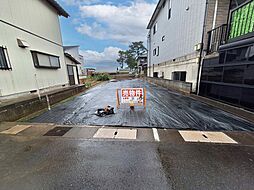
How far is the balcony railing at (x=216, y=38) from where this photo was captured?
5.50 meters

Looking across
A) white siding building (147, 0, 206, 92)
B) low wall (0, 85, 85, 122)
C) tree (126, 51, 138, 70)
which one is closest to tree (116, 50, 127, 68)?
tree (126, 51, 138, 70)

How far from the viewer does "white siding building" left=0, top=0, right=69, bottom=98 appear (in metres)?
4.65

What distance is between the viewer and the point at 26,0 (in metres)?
5.73

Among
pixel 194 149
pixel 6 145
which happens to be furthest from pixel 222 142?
pixel 6 145

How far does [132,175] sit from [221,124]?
3.21 m

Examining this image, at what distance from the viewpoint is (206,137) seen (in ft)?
9.30

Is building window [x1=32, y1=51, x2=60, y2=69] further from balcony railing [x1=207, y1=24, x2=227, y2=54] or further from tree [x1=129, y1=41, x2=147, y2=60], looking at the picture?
tree [x1=129, y1=41, x2=147, y2=60]

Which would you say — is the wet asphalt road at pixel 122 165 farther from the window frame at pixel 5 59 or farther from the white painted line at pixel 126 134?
the window frame at pixel 5 59

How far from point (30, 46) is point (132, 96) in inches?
220

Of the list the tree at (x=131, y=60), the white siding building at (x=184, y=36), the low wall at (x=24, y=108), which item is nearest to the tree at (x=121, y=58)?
the tree at (x=131, y=60)

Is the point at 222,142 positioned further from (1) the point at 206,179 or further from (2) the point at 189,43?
(2) the point at 189,43

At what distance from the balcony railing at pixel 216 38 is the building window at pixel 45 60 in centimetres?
891

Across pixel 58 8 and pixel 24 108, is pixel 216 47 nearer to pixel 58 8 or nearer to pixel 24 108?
pixel 24 108

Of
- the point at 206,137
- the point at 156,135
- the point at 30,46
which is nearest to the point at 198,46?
the point at 206,137
